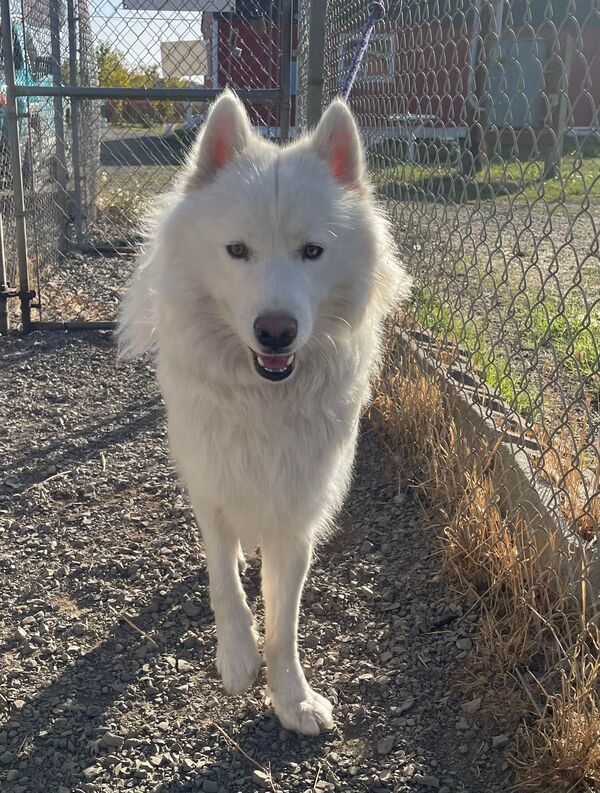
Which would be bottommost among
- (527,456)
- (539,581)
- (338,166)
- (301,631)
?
(301,631)

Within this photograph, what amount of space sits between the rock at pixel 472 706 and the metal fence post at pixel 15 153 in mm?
4333

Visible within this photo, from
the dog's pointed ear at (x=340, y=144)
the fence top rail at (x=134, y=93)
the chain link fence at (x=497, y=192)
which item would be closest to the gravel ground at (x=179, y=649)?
the chain link fence at (x=497, y=192)

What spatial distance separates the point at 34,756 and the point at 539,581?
1.62m

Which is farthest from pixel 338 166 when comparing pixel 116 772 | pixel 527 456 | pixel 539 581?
pixel 116 772

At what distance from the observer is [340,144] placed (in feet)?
7.93

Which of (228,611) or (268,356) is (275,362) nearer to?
(268,356)

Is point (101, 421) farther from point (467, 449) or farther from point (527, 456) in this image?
point (527, 456)

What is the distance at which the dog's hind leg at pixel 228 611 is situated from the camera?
239cm

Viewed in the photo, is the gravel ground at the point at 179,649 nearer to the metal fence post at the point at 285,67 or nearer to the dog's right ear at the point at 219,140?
the dog's right ear at the point at 219,140

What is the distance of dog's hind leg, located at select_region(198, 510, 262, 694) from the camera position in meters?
2.39

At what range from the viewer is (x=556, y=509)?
8.24 feet

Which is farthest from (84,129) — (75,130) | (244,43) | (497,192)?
(497,192)

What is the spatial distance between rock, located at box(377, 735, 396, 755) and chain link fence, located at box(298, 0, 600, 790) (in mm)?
439

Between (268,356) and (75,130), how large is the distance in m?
6.41
